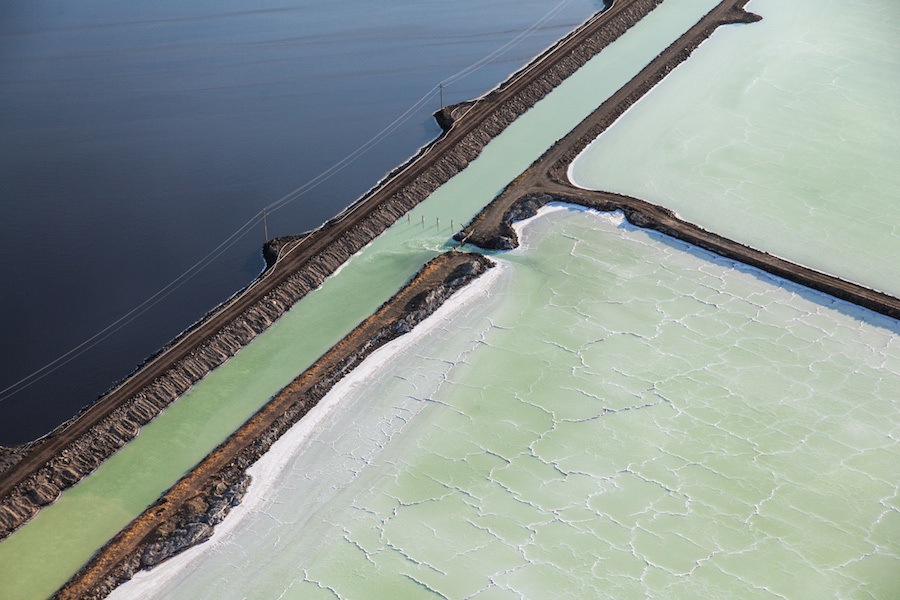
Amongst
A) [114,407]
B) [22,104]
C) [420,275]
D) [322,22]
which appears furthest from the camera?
[322,22]

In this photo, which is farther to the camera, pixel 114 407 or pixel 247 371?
pixel 247 371

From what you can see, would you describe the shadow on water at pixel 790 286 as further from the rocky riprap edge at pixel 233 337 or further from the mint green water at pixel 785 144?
the rocky riprap edge at pixel 233 337

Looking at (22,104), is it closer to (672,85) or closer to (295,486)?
(295,486)

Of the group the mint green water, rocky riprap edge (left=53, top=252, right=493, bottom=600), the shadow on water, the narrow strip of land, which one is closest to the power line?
rocky riprap edge (left=53, top=252, right=493, bottom=600)

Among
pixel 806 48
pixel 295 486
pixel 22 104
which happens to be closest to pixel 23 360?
pixel 295 486

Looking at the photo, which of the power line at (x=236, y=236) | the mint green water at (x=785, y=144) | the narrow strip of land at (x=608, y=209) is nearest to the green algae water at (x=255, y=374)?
the narrow strip of land at (x=608, y=209)

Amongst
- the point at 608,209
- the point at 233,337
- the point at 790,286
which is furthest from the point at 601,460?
the point at 608,209

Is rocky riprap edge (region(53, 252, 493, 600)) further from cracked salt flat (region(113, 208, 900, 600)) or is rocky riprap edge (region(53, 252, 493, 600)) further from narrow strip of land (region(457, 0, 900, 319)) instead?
narrow strip of land (region(457, 0, 900, 319))

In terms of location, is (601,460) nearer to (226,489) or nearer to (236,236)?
(226,489)
